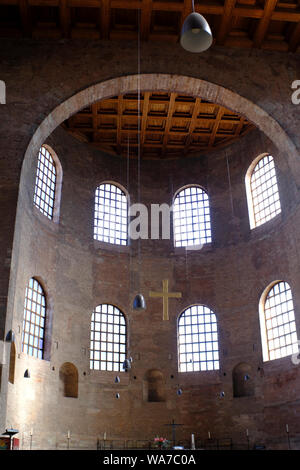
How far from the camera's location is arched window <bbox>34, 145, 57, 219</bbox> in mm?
18469

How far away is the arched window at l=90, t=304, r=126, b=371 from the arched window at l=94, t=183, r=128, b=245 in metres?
2.89

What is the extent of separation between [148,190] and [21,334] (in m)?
9.01

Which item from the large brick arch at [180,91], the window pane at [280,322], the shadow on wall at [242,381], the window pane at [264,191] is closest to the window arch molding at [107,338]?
the shadow on wall at [242,381]

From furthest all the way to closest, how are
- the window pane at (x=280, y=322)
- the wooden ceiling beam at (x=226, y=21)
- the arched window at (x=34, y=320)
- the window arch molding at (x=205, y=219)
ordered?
the window arch molding at (x=205, y=219) < the window pane at (x=280, y=322) < the arched window at (x=34, y=320) < the wooden ceiling beam at (x=226, y=21)

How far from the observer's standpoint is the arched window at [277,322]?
57.4ft

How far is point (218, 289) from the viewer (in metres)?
20.2

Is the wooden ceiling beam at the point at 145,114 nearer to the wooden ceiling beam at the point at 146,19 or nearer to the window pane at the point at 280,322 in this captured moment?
the wooden ceiling beam at the point at 146,19

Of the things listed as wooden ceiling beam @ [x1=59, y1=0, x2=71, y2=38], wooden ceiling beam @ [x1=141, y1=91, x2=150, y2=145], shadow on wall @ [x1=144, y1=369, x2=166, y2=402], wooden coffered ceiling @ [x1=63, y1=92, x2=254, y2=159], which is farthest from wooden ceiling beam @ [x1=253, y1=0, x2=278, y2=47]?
shadow on wall @ [x1=144, y1=369, x2=166, y2=402]

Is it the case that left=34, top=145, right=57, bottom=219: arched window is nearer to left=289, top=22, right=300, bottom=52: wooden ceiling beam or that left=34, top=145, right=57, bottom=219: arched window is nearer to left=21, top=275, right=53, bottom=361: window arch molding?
left=21, top=275, right=53, bottom=361: window arch molding

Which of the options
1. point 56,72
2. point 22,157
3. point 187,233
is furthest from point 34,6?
point 187,233

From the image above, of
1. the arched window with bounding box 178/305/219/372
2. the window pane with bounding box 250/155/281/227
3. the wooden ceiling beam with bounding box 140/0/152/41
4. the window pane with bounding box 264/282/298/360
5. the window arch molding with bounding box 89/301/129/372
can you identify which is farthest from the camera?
the arched window with bounding box 178/305/219/372

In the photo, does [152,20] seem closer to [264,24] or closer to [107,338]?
[264,24]
